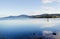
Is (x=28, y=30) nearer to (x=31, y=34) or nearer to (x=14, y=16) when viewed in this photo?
(x=31, y=34)

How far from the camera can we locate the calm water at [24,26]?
104cm

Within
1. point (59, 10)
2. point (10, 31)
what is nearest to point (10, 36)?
point (10, 31)

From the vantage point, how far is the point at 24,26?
105 cm

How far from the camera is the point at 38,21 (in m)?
1.08

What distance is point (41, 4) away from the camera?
1056 millimetres

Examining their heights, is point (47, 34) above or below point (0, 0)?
below

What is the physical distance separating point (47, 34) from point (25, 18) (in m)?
0.37

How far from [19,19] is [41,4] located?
0.36 meters

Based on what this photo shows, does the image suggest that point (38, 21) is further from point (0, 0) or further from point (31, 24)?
point (0, 0)

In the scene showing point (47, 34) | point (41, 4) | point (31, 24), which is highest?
point (41, 4)

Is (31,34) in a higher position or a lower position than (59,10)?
lower

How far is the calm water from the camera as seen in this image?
104 centimetres

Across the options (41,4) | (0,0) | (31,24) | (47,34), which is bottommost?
(47,34)

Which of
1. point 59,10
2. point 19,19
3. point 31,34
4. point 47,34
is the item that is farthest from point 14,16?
point 59,10
